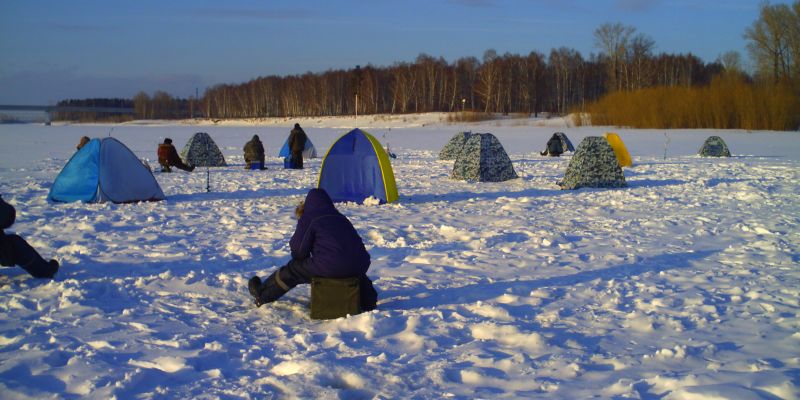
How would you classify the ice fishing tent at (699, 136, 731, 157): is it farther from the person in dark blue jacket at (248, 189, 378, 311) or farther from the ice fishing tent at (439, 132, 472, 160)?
the person in dark blue jacket at (248, 189, 378, 311)

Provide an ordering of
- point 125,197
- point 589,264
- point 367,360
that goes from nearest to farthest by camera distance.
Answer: point 367,360
point 589,264
point 125,197

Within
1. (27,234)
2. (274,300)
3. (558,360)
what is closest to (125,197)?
(27,234)

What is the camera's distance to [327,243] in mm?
5867

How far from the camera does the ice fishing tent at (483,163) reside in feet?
57.0

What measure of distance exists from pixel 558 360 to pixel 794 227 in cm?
761

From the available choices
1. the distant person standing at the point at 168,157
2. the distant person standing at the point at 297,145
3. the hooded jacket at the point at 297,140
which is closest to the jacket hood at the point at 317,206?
the distant person standing at the point at 168,157

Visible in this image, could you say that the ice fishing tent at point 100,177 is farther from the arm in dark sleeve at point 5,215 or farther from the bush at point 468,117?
the bush at point 468,117

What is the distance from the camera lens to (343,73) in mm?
118500

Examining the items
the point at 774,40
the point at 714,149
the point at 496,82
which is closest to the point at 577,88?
the point at 496,82

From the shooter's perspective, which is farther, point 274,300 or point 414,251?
point 414,251

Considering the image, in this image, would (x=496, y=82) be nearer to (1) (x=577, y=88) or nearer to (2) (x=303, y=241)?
(1) (x=577, y=88)

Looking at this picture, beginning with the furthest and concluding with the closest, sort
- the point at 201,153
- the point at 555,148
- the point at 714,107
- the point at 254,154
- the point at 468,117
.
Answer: the point at 468,117, the point at 714,107, the point at 555,148, the point at 201,153, the point at 254,154

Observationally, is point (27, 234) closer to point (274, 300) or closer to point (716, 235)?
point (274, 300)

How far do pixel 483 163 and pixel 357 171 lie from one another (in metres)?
5.16
